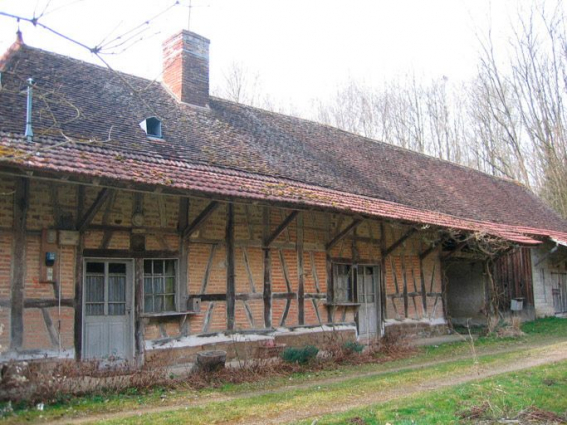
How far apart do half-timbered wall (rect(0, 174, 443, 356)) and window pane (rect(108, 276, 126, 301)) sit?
0.24 meters

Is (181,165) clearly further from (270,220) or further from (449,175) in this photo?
(449,175)

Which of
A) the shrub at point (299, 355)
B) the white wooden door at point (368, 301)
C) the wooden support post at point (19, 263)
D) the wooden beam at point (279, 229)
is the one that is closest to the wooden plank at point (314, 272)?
the wooden beam at point (279, 229)

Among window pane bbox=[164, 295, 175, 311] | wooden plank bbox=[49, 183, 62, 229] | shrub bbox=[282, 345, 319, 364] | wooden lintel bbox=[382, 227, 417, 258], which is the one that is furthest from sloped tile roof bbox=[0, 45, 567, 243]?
shrub bbox=[282, 345, 319, 364]

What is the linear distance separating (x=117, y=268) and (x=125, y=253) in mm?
326

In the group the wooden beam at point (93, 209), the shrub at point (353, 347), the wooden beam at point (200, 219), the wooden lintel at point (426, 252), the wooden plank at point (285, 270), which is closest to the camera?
the wooden beam at point (93, 209)

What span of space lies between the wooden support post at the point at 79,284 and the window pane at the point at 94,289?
0.81ft

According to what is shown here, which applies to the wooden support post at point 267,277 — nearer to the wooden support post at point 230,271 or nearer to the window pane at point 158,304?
the wooden support post at point 230,271

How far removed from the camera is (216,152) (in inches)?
456

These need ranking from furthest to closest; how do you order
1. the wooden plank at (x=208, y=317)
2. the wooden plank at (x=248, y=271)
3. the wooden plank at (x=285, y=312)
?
the wooden plank at (x=285, y=312), the wooden plank at (x=248, y=271), the wooden plank at (x=208, y=317)

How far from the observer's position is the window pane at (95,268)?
30.1 feet

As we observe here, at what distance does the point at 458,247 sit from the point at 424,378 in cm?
723

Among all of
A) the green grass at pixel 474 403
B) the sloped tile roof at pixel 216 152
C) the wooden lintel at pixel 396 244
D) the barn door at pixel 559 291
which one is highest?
the sloped tile roof at pixel 216 152

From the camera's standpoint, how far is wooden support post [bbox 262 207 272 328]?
1109 centimetres

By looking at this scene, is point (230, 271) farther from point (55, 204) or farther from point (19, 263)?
point (19, 263)
